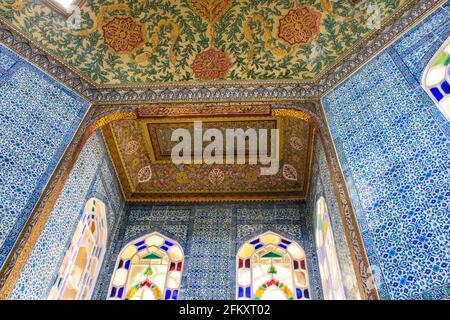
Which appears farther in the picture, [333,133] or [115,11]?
[115,11]

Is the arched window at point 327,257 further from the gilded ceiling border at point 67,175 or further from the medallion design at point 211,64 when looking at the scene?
the medallion design at point 211,64

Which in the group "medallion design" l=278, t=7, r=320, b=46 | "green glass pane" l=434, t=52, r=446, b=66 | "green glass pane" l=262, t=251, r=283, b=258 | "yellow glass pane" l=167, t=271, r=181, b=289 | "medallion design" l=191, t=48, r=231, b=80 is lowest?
"yellow glass pane" l=167, t=271, r=181, b=289

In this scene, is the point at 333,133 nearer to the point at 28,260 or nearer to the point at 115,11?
the point at 115,11

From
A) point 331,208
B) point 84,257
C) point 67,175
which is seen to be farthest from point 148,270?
point 331,208

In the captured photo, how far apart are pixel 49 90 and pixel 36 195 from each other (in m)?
1.41

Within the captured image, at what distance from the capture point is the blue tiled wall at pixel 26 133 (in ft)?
11.3

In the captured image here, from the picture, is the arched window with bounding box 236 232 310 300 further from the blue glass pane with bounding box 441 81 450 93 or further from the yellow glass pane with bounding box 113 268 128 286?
the blue glass pane with bounding box 441 81 450 93

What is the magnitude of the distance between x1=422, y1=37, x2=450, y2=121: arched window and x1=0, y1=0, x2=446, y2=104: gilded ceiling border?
63 centimetres

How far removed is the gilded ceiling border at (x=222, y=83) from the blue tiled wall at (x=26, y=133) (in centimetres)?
19

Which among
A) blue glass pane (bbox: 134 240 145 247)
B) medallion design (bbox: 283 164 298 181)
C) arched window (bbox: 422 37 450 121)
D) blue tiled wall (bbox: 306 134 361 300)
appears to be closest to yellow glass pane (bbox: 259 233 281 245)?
blue tiled wall (bbox: 306 134 361 300)

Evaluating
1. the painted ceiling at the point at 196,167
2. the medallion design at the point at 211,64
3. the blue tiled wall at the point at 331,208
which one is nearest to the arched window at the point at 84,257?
the painted ceiling at the point at 196,167

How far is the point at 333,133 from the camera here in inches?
164

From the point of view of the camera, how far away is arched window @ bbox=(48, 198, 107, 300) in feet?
14.6
